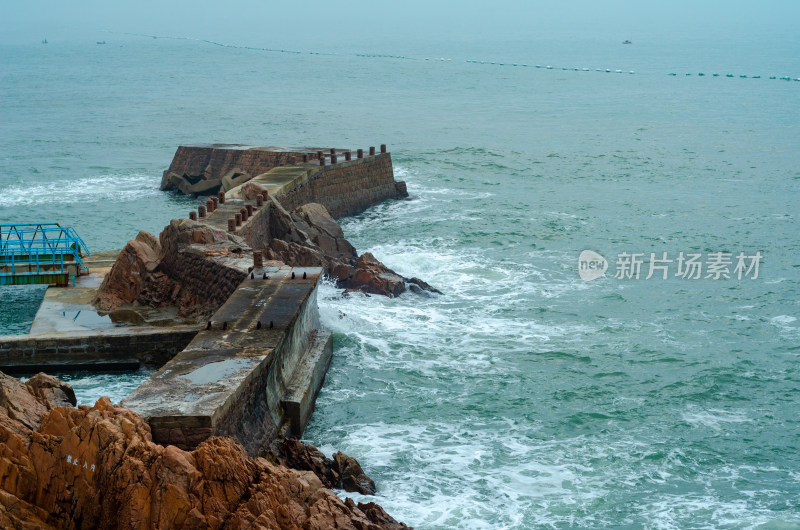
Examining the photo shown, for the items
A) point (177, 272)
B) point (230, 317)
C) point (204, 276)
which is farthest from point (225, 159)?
point (230, 317)

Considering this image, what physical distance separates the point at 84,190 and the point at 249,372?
30.0 meters

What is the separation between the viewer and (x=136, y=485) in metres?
11.8

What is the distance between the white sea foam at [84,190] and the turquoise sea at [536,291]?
0.24 metres

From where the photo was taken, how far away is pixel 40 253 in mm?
23984

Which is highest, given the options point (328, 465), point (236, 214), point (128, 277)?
point (236, 214)

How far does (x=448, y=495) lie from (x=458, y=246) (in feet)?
58.4

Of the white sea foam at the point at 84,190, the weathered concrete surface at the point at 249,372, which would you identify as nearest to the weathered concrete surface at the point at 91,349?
the weathered concrete surface at the point at 249,372

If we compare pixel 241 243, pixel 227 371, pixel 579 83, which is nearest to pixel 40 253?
pixel 241 243

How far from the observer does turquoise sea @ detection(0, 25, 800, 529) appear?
16.0 metres

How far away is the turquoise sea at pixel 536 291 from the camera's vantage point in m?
16.0

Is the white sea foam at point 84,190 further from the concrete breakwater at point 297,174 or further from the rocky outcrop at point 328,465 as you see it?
the rocky outcrop at point 328,465

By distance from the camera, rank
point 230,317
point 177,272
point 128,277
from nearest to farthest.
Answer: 1. point 230,317
2. point 177,272
3. point 128,277

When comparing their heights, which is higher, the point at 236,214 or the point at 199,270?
the point at 236,214

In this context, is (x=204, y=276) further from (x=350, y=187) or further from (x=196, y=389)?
(x=350, y=187)
